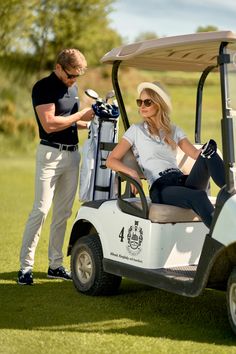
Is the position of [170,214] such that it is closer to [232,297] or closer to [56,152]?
[232,297]

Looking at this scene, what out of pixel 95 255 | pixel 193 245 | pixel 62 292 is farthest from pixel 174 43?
pixel 62 292

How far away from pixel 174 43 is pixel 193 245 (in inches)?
49.9

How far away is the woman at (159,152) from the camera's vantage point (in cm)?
589

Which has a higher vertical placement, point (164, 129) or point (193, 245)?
point (164, 129)

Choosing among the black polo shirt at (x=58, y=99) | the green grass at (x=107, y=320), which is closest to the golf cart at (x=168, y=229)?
the green grass at (x=107, y=320)

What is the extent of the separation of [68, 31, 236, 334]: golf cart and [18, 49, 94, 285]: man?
43cm

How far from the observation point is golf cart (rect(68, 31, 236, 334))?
5.22m

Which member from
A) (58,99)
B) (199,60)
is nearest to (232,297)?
(199,60)

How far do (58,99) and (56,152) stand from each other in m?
0.40

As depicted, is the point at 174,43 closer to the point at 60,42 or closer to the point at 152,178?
the point at 152,178

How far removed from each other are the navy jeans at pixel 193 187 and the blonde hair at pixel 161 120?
268mm

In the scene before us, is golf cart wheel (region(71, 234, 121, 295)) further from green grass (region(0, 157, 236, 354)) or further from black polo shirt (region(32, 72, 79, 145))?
black polo shirt (region(32, 72, 79, 145))

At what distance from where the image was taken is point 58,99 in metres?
6.94

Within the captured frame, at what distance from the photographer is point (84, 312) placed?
19.6ft
